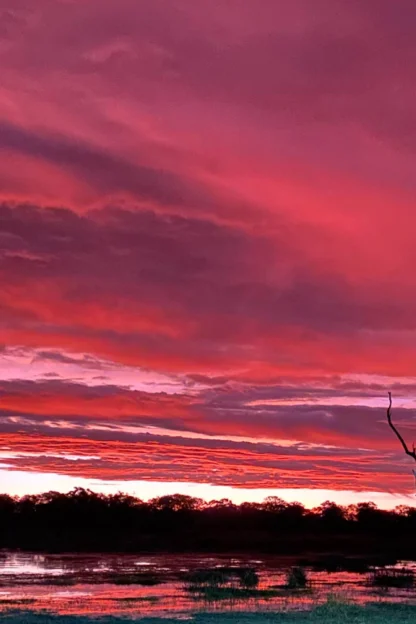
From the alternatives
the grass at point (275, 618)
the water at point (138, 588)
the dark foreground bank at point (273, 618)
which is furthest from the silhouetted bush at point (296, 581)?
the dark foreground bank at point (273, 618)

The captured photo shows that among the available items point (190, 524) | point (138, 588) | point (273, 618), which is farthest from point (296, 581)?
point (190, 524)

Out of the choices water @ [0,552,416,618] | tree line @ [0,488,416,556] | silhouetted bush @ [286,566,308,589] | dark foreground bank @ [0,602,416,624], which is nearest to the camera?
dark foreground bank @ [0,602,416,624]

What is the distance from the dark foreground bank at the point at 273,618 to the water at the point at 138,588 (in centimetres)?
187

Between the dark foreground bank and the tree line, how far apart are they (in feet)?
202

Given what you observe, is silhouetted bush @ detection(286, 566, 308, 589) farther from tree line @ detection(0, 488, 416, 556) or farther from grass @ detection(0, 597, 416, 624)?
tree line @ detection(0, 488, 416, 556)

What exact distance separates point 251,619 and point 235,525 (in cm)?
9613

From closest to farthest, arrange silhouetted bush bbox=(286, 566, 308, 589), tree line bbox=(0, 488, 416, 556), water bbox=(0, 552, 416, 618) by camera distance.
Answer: water bbox=(0, 552, 416, 618), silhouetted bush bbox=(286, 566, 308, 589), tree line bbox=(0, 488, 416, 556)

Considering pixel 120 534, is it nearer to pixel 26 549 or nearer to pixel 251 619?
pixel 26 549

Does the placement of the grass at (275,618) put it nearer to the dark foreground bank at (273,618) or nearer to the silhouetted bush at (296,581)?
the dark foreground bank at (273,618)

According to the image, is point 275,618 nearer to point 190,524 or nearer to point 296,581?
point 296,581

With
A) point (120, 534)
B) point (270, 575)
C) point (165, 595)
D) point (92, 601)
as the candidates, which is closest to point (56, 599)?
point (92, 601)

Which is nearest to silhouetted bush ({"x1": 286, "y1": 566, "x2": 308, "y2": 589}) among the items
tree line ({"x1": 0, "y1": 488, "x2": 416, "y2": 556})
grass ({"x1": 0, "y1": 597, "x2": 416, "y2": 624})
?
grass ({"x1": 0, "y1": 597, "x2": 416, "y2": 624})

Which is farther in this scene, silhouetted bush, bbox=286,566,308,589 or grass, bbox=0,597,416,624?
silhouetted bush, bbox=286,566,308,589

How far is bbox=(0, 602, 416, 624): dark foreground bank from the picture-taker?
107ft
